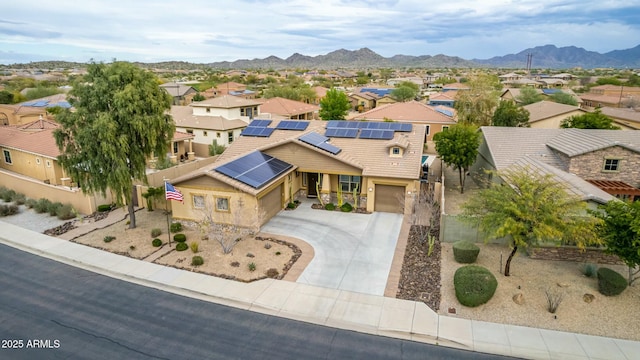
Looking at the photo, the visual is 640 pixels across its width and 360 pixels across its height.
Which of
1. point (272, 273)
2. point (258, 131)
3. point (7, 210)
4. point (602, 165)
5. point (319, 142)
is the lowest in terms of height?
point (272, 273)

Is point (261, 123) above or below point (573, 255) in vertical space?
above

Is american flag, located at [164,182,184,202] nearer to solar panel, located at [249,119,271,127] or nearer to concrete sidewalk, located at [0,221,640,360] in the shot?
concrete sidewalk, located at [0,221,640,360]

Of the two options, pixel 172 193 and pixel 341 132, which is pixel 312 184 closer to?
pixel 341 132

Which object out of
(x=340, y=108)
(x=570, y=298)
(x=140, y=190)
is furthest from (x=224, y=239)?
(x=340, y=108)

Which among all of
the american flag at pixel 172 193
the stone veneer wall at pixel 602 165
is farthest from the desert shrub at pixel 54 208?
the stone veneer wall at pixel 602 165

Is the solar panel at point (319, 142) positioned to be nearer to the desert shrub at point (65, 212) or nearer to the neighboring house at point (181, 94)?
the desert shrub at point (65, 212)

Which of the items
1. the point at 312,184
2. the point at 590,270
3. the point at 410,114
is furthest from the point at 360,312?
the point at 410,114

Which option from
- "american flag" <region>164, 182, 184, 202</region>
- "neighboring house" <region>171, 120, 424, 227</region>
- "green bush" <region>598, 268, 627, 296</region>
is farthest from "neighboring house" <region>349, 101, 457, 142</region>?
"green bush" <region>598, 268, 627, 296</region>
